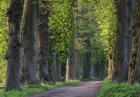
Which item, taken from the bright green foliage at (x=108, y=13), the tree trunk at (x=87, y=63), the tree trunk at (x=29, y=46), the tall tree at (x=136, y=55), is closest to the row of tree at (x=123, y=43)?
the bright green foliage at (x=108, y=13)

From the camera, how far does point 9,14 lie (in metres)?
23.2

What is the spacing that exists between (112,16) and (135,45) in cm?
1763

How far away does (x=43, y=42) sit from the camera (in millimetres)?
35312

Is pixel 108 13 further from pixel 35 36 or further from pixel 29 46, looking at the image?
pixel 29 46

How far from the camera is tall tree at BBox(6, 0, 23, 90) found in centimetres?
2322

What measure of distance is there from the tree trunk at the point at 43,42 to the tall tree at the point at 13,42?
1119cm

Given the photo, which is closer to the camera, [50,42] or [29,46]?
[29,46]

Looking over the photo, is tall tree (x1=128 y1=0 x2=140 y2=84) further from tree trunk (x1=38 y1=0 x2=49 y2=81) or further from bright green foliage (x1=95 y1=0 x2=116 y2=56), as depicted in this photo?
tree trunk (x1=38 y1=0 x2=49 y2=81)

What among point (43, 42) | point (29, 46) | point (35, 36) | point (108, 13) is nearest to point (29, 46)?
point (29, 46)

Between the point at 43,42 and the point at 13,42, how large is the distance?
39.2 feet

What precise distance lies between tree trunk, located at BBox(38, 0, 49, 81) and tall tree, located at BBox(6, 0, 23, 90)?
1119cm

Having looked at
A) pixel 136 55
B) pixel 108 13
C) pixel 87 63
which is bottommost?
pixel 87 63

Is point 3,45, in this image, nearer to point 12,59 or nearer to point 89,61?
point 12,59

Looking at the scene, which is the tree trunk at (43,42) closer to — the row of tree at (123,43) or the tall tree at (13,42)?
the row of tree at (123,43)
